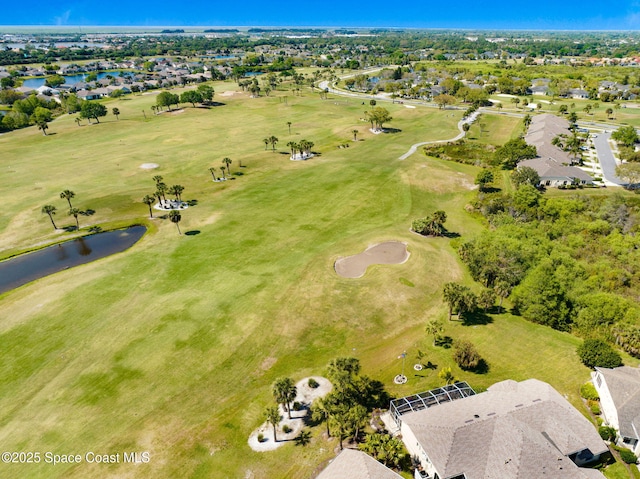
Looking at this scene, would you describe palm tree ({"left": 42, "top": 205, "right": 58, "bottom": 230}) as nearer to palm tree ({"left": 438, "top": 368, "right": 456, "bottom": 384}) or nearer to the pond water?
the pond water

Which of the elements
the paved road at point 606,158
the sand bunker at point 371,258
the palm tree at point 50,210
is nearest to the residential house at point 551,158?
the paved road at point 606,158

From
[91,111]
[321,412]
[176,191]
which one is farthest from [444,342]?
[91,111]

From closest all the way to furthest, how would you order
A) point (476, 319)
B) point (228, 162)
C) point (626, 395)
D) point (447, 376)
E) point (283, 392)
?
point (626, 395) < point (283, 392) < point (447, 376) < point (476, 319) < point (228, 162)

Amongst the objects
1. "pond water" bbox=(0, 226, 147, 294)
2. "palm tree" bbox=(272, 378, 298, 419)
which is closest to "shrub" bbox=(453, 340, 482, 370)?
"palm tree" bbox=(272, 378, 298, 419)

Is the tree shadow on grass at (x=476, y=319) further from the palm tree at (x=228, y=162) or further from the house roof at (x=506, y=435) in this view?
the palm tree at (x=228, y=162)

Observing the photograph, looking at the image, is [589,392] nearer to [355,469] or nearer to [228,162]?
[355,469]

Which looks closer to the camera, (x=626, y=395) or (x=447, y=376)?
(x=626, y=395)
